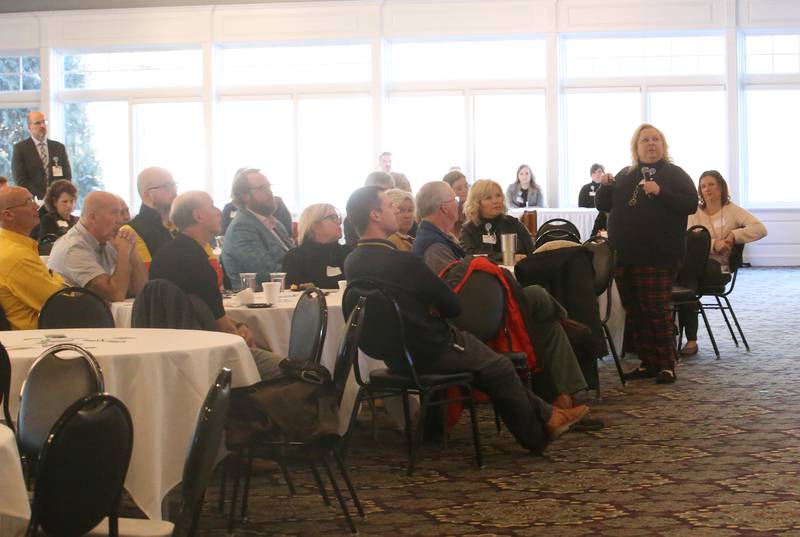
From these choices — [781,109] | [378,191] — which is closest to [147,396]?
[378,191]

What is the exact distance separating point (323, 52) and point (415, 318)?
1320cm

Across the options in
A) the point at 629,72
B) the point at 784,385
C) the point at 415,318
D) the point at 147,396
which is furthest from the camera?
the point at 629,72

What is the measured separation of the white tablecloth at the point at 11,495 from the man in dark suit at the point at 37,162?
10410 millimetres

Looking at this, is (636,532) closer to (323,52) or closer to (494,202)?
(494,202)

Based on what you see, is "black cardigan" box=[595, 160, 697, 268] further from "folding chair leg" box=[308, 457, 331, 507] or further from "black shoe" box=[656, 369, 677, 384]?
"folding chair leg" box=[308, 457, 331, 507]

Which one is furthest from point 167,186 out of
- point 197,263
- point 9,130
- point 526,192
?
point 9,130

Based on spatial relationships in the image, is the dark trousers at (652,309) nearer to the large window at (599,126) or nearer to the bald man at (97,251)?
the bald man at (97,251)

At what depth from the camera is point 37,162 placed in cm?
1253

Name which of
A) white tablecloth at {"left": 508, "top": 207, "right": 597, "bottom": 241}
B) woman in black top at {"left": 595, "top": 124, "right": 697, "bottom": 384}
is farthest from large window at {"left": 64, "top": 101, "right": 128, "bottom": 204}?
woman in black top at {"left": 595, "top": 124, "right": 697, "bottom": 384}

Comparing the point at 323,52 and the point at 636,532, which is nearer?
the point at 636,532

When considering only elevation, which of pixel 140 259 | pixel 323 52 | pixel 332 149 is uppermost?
pixel 323 52

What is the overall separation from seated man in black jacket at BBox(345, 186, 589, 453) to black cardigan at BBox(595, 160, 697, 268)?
83.1 inches

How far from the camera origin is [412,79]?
17156 mm

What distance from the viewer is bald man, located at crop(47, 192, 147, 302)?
5.28 m
